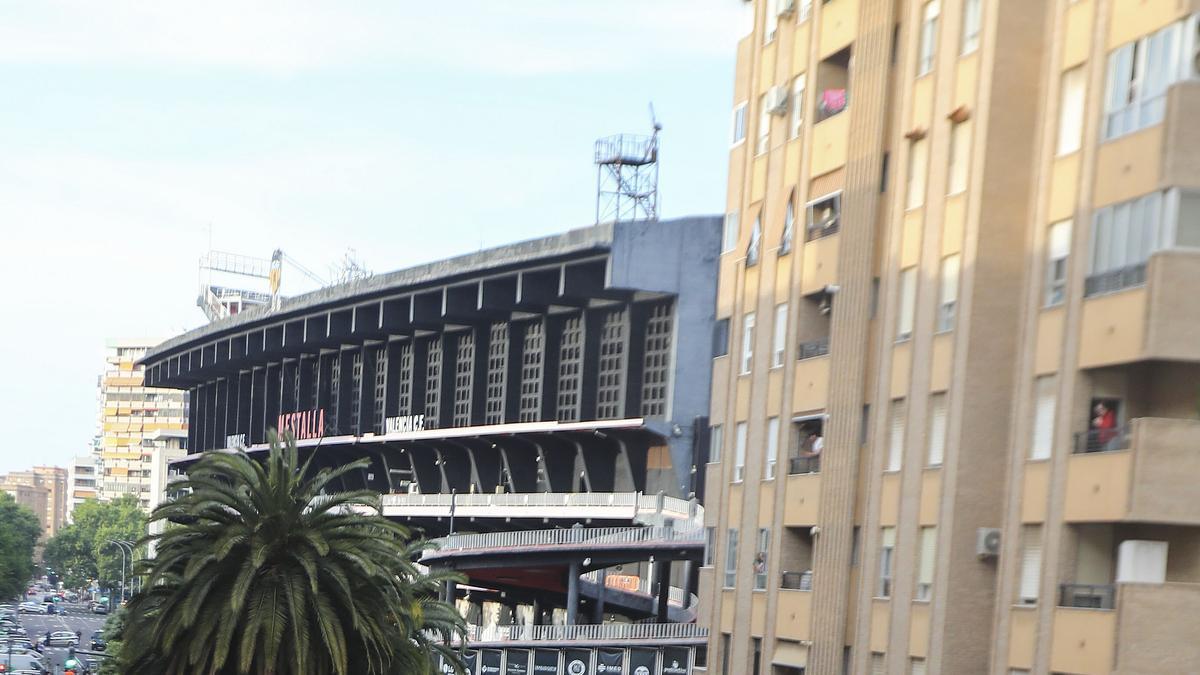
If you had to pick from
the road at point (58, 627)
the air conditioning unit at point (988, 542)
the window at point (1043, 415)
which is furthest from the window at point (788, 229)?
the road at point (58, 627)

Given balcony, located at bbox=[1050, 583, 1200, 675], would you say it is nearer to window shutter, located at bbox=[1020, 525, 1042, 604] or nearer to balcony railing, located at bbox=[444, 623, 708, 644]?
window shutter, located at bbox=[1020, 525, 1042, 604]

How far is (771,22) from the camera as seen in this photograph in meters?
47.0

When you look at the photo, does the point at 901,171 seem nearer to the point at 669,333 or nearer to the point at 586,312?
the point at 669,333

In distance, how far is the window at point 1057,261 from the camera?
3142 centimetres

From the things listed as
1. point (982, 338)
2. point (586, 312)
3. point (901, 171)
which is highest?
point (586, 312)

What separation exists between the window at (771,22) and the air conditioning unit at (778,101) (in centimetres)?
193

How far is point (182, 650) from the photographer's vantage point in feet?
118

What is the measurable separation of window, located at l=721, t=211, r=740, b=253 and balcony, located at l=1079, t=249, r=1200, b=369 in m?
19.1

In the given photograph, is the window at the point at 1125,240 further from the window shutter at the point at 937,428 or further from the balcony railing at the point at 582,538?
Answer: the balcony railing at the point at 582,538

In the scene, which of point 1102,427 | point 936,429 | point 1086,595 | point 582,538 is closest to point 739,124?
point 936,429

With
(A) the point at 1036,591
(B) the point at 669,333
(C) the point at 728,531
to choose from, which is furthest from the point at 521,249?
(A) the point at 1036,591

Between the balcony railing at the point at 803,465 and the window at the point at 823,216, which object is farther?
the window at the point at 823,216

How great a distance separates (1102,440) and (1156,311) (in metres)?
2.44

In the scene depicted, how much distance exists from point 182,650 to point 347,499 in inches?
166
